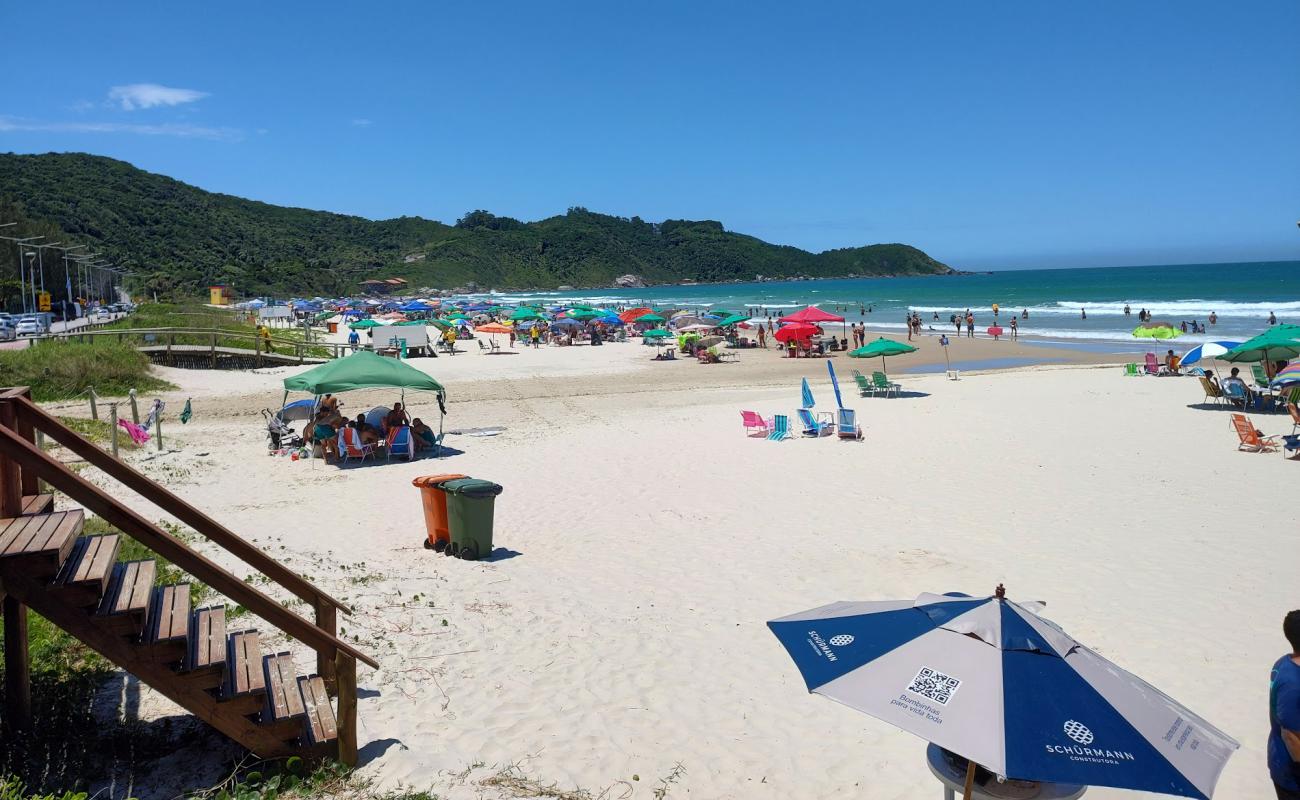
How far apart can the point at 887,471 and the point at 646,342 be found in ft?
91.4

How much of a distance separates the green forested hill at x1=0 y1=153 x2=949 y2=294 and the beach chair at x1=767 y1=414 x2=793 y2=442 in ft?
177

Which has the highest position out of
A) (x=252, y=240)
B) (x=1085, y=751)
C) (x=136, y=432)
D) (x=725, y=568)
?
(x=252, y=240)

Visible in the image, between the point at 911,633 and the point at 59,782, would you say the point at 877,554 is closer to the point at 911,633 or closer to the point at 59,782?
the point at 911,633

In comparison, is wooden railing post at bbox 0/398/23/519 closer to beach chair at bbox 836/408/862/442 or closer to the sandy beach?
the sandy beach

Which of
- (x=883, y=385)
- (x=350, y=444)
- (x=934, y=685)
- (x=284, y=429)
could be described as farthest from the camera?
(x=883, y=385)

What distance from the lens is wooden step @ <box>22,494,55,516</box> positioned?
15.0 ft

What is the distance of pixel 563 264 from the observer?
181125 millimetres

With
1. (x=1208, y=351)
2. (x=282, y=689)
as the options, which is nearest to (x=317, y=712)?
(x=282, y=689)

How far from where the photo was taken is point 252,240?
120 m

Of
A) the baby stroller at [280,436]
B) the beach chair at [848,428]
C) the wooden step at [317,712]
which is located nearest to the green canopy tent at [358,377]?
the baby stroller at [280,436]

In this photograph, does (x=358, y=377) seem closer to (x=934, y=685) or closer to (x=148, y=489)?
(x=148, y=489)

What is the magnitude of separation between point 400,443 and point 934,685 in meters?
11.8

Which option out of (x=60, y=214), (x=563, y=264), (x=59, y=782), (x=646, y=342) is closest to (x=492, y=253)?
(x=563, y=264)

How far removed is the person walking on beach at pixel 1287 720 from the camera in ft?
10.7
